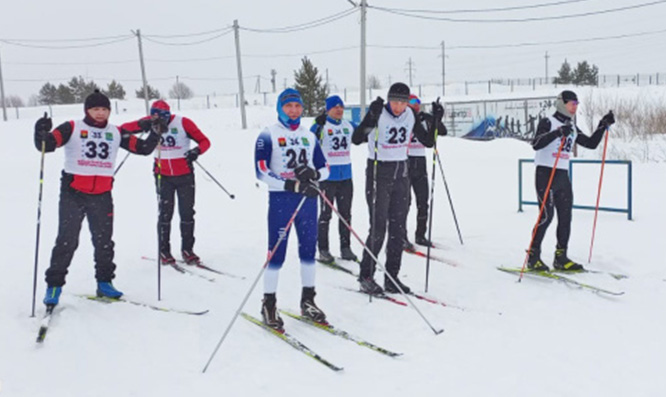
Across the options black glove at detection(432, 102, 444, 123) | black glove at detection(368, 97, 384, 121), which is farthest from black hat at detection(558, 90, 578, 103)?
black glove at detection(368, 97, 384, 121)

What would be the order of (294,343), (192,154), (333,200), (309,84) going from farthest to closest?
(309,84), (333,200), (192,154), (294,343)

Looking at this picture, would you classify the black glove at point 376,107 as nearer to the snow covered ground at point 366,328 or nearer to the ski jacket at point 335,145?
the ski jacket at point 335,145

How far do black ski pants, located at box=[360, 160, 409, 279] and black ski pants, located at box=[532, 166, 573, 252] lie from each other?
1687 millimetres

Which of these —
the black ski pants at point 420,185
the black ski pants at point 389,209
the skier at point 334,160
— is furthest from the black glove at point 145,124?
the black ski pants at point 420,185

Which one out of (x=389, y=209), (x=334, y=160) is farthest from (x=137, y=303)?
(x=334, y=160)

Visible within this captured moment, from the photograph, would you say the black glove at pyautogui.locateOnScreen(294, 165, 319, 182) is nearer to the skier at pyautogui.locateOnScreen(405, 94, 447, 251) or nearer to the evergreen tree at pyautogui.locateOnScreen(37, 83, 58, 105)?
the skier at pyautogui.locateOnScreen(405, 94, 447, 251)

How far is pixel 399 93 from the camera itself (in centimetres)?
505

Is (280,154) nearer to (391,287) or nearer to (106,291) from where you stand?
(391,287)

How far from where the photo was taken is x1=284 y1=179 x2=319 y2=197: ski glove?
4121 mm

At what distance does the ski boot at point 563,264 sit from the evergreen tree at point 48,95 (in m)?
63.3

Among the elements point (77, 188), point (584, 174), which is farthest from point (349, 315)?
point (584, 174)

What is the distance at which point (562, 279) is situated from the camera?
5457mm

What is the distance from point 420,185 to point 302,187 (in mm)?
3388

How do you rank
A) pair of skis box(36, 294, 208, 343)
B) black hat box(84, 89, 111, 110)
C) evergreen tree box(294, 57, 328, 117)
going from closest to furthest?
pair of skis box(36, 294, 208, 343), black hat box(84, 89, 111, 110), evergreen tree box(294, 57, 328, 117)
